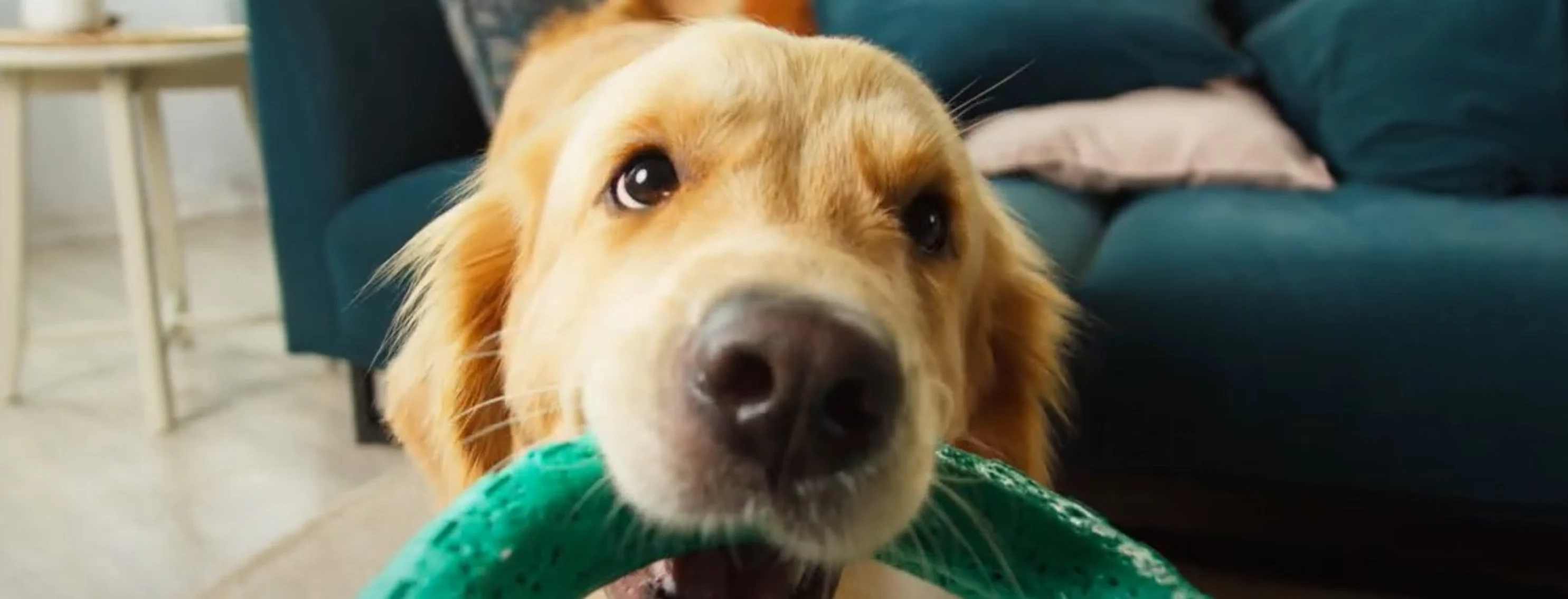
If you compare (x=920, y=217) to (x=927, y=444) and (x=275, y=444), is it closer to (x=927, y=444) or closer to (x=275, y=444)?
(x=927, y=444)

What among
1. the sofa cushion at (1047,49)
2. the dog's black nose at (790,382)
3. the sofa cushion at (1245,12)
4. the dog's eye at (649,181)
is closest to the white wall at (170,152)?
the sofa cushion at (1047,49)

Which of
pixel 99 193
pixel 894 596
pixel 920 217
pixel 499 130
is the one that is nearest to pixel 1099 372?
pixel 894 596

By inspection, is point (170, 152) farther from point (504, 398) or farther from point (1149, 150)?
point (504, 398)

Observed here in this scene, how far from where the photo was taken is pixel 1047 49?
2658 mm

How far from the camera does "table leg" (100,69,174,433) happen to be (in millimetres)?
2781

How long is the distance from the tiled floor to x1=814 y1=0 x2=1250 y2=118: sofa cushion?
144 cm

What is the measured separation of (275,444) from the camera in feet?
9.50

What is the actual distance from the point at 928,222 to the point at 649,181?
0.28 metres

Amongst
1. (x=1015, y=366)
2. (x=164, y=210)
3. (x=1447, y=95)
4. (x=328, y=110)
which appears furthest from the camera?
(x=164, y=210)

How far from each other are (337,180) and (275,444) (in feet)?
2.20

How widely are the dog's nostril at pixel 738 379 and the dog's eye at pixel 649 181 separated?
1.37ft

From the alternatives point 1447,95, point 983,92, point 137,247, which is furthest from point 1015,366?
point 137,247

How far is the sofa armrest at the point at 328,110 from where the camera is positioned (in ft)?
8.38

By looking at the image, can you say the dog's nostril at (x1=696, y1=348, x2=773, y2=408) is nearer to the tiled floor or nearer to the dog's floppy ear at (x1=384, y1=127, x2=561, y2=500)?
the dog's floppy ear at (x1=384, y1=127, x2=561, y2=500)
